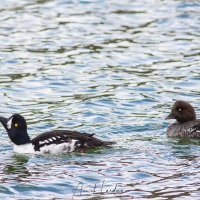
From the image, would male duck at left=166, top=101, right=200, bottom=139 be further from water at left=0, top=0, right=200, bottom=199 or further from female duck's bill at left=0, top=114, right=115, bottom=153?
female duck's bill at left=0, top=114, right=115, bottom=153

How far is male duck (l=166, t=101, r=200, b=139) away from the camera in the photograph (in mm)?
18031

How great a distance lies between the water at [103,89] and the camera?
1426 centimetres

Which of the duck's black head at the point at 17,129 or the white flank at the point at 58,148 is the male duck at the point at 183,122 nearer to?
the white flank at the point at 58,148

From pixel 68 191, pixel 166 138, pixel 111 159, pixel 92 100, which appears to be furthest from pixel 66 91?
pixel 68 191

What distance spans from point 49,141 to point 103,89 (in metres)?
5.43

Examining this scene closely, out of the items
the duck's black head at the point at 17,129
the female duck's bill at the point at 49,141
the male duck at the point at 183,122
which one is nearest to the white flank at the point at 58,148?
the female duck's bill at the point at 49,141

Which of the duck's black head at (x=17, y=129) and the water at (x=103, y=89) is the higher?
the duck's black head at (x=17, y=129)

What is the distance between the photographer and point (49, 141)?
53.6 ft

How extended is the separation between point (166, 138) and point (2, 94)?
16.3 feet

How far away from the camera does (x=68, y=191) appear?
45.2 feet

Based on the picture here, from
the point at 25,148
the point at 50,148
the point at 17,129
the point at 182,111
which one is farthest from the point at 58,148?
the point at 182,111

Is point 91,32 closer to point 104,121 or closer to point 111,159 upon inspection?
point 104,121

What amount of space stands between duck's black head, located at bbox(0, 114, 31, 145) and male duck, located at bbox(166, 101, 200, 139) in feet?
10.3

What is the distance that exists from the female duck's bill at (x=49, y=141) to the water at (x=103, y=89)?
0.74 ft
